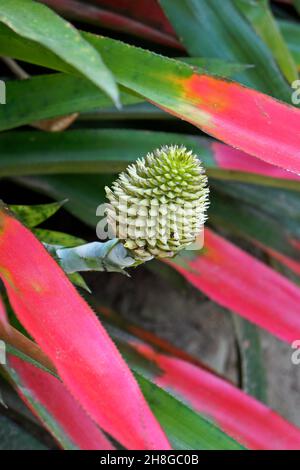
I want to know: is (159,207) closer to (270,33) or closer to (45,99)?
(45,99)

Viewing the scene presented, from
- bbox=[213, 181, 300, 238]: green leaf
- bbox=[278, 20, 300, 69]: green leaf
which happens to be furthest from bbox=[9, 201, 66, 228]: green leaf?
bbox=[278, 20, 300, 69]: green leaf

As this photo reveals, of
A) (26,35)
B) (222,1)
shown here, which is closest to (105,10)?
(222,1)

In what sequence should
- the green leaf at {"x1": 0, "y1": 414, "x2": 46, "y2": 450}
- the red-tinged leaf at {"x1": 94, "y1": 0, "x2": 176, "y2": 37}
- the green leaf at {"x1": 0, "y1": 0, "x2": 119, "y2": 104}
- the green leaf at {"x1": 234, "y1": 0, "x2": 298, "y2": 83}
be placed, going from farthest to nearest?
the red-tinged leaf at {"x1": 94, "y1": 0, "x2": 176, "y2": 37}, the green leaf at {"x1": 234, "y1": 0, "x2": 298, "y2": 83}, the green leaf at {"x1": 0, "y1": 414, "x2": 46, "y2": 450}, the green leaf at {"x1": 0, "y1": 0, "x2": 119, "y2": 104}

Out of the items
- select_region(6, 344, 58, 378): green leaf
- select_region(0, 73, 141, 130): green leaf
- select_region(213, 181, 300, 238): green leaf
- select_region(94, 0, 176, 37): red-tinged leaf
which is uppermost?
select_region(94, 0, 176, 37): red-tinged leaf

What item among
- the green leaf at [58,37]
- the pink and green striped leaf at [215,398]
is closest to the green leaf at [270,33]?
the pink and green striped leaf at [215,398]

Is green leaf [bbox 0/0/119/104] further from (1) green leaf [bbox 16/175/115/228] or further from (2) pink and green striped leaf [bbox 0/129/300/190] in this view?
(1) green leaf [bbox 16/175/115/228]

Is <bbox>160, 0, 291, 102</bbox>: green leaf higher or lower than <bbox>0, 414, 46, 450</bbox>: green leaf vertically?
higher

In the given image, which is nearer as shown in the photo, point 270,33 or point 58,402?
point 58,402

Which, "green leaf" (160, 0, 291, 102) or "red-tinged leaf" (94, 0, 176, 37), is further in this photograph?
"red-tinged leaf" (94, 0, 176, 37)

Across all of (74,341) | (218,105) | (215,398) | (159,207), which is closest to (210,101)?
(218,105)
